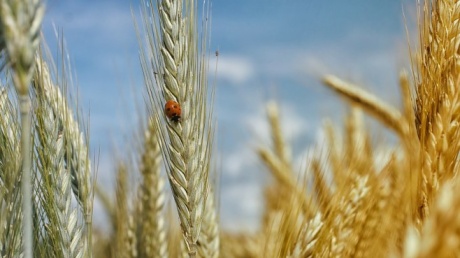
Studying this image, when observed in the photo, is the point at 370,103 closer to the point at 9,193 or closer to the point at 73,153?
the point at 73,153

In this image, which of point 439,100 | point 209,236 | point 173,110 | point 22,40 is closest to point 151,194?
point 209,236

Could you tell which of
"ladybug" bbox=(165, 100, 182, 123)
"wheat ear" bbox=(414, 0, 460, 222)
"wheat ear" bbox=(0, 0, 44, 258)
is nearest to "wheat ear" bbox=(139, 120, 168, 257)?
"ladybug" bbox=(165, 100, 182, 123)

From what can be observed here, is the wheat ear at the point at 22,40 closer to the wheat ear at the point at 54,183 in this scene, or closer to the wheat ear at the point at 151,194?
the wheat ear at the point at 54,183

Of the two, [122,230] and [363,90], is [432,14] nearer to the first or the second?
[122,230]

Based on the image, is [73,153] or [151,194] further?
[151,194]

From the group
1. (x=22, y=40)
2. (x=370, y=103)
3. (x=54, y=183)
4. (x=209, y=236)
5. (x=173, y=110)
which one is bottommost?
(x=370, y=103)

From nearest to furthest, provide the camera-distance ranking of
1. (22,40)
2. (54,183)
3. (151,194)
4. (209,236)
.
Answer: (22,40), (54,183), (209,236), (151,194)

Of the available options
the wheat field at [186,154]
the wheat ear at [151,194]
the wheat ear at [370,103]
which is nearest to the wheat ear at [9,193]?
the wheat field at [186,154]

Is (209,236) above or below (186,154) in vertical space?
below

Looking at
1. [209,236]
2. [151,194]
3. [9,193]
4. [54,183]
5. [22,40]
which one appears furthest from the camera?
[151,194]
